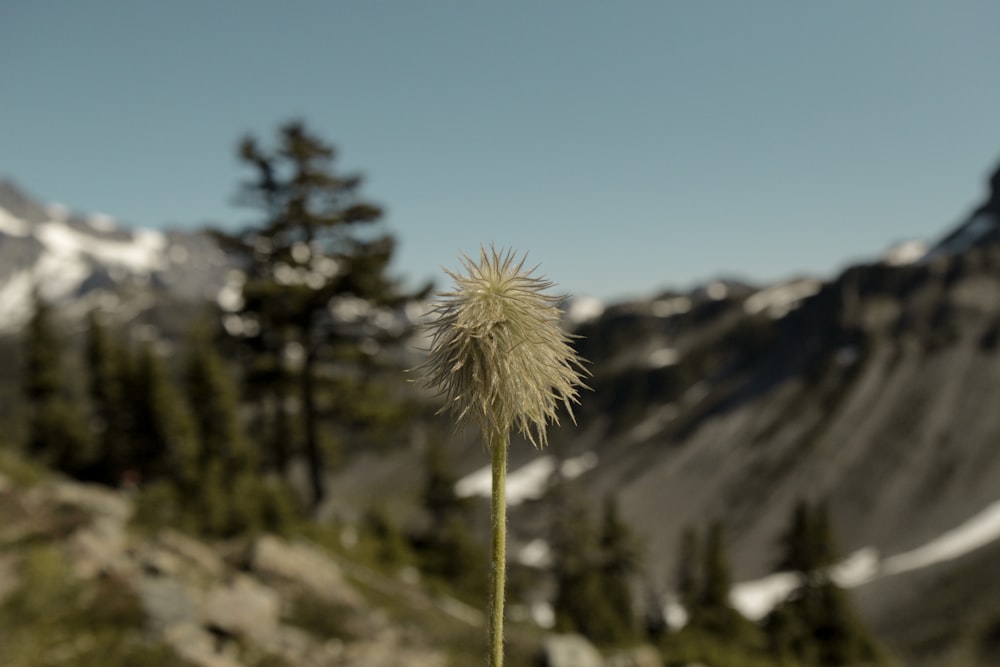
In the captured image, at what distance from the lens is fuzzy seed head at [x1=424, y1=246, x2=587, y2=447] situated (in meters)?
2.31

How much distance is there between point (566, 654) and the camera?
10508 millimetres

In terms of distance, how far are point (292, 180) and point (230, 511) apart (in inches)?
465

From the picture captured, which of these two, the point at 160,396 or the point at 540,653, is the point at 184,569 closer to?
the point at 540,653

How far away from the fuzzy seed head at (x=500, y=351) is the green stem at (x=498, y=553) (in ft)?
0.65

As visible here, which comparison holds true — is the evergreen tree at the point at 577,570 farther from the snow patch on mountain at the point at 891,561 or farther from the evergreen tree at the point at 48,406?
the snow patch on mountain at the point at 891,561

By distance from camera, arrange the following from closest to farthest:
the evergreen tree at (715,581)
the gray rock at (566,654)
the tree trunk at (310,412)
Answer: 1. the gray rock at (566,654)
2. the tree trunk at (310,412)
3. the evergreen tree at (715,581)

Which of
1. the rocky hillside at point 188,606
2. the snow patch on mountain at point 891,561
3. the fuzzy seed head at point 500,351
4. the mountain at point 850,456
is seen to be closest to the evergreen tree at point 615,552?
the mountain at point 850,456

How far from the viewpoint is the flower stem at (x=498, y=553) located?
78.7 inches

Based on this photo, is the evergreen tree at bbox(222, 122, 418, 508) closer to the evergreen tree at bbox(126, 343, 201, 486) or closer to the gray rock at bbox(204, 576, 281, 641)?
the gray rock at bbox(204, 576, 281, 641)

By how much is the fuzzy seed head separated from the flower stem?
20 cm

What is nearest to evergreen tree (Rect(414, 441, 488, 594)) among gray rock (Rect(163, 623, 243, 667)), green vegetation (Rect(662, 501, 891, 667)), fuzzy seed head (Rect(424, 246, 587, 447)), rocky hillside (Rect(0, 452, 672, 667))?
green vegetation (Rect(662, 501, 891, 667))

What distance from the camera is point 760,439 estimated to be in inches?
5630

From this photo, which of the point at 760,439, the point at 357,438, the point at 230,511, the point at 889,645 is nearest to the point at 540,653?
the point at 357,438

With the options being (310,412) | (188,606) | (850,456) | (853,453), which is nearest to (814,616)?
(310,412)
